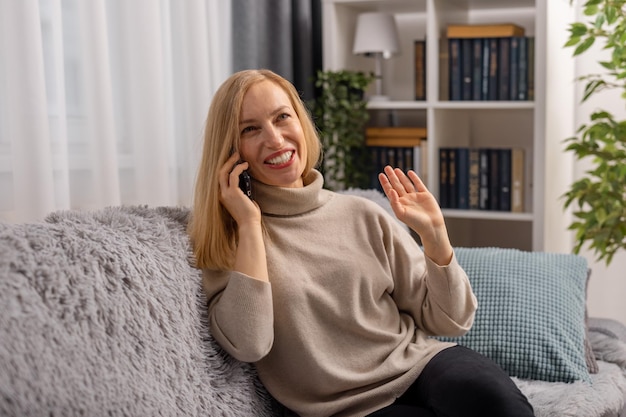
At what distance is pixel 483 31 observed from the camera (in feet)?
8.63

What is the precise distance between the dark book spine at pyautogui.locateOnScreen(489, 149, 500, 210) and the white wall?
417mm

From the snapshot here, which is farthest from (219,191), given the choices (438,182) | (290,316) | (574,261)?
(438,182)

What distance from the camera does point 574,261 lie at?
6.81 ft

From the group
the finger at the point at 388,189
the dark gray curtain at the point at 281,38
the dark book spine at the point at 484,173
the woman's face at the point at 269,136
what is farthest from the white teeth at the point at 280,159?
the dark book spine at the point at 484,173

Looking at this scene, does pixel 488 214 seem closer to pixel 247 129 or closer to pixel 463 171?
pixel 463 171

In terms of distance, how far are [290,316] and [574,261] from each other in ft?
2.93

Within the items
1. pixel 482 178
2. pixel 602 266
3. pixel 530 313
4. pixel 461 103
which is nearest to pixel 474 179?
pixel 482 178

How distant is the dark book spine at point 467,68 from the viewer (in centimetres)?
265

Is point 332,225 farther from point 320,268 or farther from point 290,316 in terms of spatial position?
point 290,316

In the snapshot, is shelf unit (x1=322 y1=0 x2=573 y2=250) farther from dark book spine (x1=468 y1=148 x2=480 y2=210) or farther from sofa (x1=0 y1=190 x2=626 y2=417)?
sofa (x1=0 y1=190 x2=626 y2=417)

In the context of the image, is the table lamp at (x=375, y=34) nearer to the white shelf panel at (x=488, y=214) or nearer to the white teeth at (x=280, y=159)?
the white shelf panel at (x=488, y=214)

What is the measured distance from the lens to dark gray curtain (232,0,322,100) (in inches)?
96.6

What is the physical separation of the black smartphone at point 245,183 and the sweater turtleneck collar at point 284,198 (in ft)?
0.12

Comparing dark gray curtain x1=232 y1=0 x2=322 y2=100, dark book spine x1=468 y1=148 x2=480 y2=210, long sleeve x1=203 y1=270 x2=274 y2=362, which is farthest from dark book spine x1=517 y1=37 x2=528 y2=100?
long sleeve x1=203 y1=270 x2=274 y2=362
